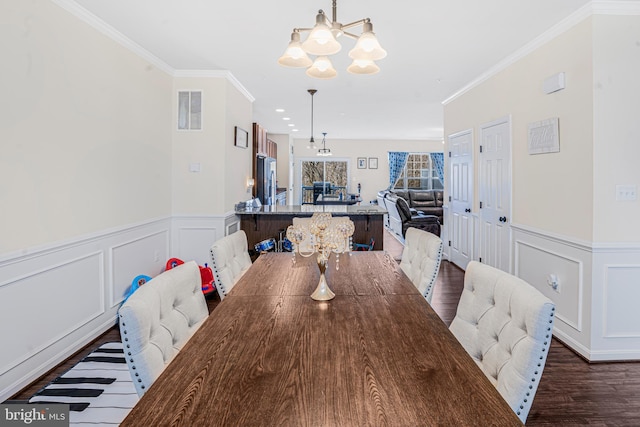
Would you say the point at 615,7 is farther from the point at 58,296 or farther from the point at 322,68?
the point at 58,296

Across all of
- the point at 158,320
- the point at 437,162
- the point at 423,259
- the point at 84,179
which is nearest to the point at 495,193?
the point at 423,259

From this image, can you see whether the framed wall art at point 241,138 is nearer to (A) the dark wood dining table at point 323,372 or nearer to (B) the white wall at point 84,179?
(B) the white wall at point 84,179

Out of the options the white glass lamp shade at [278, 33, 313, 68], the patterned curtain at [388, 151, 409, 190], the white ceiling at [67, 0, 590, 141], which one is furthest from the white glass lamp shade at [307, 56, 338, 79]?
the patterned curtain at [388, 151, 409, 190]

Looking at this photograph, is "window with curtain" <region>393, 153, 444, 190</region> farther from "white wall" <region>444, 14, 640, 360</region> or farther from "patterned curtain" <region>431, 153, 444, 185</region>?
"white wall" <region>444, 14, 640, 360</region>

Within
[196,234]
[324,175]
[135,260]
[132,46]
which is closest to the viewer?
[132,46]

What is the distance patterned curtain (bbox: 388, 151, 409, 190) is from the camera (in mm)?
10859

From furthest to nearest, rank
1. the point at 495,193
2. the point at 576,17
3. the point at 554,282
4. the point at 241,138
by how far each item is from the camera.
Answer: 1. the point at 241,138
2. the point at 495,193
3. the point at 554,282
4. the point at 576,17

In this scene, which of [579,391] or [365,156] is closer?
[579,391]

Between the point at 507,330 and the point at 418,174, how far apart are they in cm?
1049

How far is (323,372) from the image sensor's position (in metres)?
0.97

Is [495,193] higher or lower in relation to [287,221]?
higher

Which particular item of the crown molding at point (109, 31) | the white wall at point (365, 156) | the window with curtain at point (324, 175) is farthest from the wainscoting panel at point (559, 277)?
the window with curtain at point (324, 175)

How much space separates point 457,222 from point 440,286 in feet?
Result: 4.29

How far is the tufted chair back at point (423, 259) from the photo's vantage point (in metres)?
1.96
